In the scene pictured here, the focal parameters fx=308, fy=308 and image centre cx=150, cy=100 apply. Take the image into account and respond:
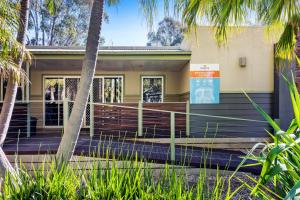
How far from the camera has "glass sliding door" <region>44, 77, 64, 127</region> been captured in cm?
1247

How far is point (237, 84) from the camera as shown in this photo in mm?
10133

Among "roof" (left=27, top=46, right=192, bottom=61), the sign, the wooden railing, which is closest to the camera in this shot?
"roof" (left=27, top=46, right=192, bottom=61)

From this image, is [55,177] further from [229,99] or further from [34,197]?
[229,99]

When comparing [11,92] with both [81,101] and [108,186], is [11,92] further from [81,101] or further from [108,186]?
[108,186]

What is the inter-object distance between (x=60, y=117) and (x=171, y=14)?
921cm

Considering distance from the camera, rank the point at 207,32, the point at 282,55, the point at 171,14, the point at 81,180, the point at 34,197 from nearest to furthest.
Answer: the point at 34,197 → the point at 81,180 → the point at 171,14 → the point at 282,55 → the point at 207,32

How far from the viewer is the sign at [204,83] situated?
1003 cm

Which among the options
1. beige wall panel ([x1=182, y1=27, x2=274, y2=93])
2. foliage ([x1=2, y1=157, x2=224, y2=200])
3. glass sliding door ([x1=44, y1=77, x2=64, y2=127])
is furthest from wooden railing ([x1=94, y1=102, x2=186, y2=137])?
foliage ([x1=2, y1=157, x2=224, y2=200])

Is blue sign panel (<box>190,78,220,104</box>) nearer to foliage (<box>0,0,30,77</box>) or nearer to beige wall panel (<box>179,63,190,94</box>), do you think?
beige wall panel (<box>179,63,190,94</box>)

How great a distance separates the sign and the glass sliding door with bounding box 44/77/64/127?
5645 millimetres

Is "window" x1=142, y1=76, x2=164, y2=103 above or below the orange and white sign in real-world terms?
below

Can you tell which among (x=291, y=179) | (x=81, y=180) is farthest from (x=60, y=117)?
(x=291, y=179)

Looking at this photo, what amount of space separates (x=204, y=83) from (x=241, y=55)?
1530mm

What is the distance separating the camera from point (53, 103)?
12641 mm
